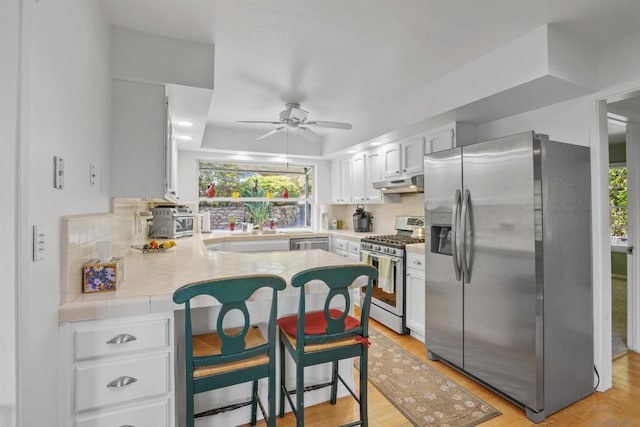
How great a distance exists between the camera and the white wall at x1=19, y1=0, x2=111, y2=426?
97 cm

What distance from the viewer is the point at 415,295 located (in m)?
3.07

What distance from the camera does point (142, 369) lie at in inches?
54.3

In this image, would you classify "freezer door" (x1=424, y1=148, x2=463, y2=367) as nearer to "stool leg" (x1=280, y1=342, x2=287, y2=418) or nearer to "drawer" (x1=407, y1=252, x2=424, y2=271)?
"drawer" (x1=407, y1=252, x2=424, y2=271)

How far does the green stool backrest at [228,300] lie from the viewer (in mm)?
1280

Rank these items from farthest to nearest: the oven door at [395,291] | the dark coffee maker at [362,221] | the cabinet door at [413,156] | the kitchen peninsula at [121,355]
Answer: the dark coffee maker at [362,221], the cabinet door at [413,156], the oven door at [395,291], the kitchen peninsula at [121,355]

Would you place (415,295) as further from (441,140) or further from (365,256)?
(441,140)

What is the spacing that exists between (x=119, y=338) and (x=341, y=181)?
420 cm

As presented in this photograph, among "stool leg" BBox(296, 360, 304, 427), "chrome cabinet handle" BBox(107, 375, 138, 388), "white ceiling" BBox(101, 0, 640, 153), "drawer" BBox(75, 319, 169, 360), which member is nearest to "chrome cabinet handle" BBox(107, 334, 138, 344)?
"drawer" BBox(75, 319, 169, 360)

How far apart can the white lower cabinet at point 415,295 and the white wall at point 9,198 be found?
2785mm

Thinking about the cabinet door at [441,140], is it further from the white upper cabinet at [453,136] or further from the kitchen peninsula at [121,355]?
the kitchen peninsula at [121,355]

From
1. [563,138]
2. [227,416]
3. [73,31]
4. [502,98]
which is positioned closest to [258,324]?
[227,416]

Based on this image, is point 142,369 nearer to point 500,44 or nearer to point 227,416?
point 227,416

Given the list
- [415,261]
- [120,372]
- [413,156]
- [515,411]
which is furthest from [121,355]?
[413,156]

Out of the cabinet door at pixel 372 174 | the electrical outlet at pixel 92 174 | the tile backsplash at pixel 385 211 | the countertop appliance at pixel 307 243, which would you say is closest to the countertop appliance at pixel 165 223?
the countertop appliance at pixel 307 243
